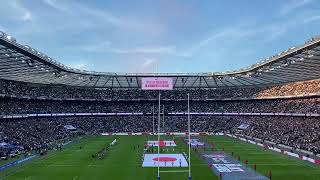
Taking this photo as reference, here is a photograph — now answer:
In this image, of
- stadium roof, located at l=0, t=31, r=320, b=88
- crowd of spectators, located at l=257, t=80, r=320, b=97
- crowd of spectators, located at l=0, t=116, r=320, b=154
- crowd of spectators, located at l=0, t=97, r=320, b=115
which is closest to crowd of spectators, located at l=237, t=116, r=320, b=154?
crowd of spectators, located at l=0, t=116, r=320, b=154

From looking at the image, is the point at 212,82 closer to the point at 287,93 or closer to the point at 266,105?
the point at 266,105

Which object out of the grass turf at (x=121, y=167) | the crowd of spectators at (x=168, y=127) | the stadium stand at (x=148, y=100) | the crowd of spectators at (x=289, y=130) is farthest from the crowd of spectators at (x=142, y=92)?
the grass turf at (x=121, y=167)

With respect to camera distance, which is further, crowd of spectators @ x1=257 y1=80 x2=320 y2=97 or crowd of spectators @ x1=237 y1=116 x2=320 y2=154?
crowd of spectators @ x1=257 y1=80 x2=320 y2=97

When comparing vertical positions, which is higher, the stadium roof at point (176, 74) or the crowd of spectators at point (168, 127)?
the stadium roof at point (176, 74)

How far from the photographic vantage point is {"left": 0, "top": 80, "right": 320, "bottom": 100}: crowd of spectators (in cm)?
8019

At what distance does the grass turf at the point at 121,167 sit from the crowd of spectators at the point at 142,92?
87.2 feet

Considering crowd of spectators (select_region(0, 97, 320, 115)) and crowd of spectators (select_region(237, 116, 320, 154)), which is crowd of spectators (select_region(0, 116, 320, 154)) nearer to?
crowd of spectators (select_region(237, 116, 320, 154))

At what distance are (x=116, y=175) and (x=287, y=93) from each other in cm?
5667

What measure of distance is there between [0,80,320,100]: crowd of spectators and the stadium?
0.35m

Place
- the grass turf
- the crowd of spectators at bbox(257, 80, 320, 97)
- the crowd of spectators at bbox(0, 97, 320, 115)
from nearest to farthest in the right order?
the grass turf
the crowd of spectators at bbox(0, 97, 320, 115)
the crowd of spectators at bbox(257, 80, 320, 97)

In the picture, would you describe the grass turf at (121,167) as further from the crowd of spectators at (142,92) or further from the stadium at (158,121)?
the crowd of spectators at (142,92)

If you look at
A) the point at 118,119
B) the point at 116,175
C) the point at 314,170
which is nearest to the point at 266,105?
the point at 118,119

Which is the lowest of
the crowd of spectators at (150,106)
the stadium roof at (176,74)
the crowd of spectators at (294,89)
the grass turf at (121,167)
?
the grass turf at (121,167)

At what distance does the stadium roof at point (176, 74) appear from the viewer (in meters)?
54.7
